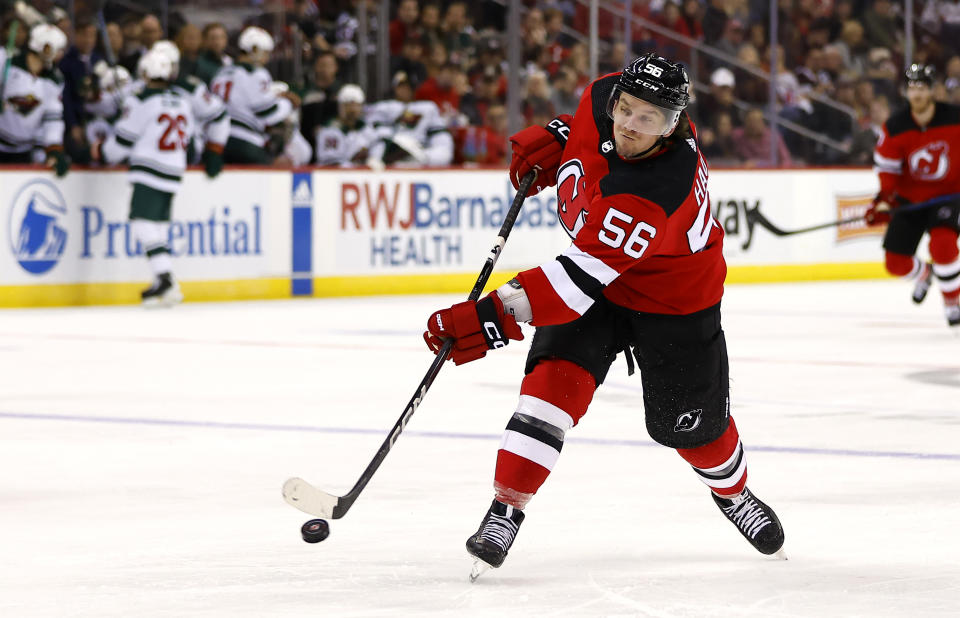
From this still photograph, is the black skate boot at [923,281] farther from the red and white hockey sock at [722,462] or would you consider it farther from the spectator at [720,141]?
the red and white hockey sock at [722,462]

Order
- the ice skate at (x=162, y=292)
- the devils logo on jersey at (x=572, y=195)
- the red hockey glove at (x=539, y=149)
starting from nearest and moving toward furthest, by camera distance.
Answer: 1. the devils logo on jersey at (x=572, y=195)
2. the red hockey glove at (x=539, y=149)
3. the ice skate at (x=162, y=292)

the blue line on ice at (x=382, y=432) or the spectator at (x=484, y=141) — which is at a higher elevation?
the spectator at (x=484, y=141)

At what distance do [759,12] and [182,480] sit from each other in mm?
9552

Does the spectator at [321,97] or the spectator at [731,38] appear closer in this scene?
the spectator at [321,97]

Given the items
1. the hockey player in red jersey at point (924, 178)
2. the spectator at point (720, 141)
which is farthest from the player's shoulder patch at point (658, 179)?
the spectator at point (720, 141)

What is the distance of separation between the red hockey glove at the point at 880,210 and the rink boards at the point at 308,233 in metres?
2.73

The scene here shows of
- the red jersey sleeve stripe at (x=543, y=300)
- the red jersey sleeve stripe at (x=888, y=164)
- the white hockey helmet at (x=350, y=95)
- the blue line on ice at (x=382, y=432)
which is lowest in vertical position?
the blue line on ice at (x=382, y=432)

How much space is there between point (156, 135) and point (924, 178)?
474 centimetres

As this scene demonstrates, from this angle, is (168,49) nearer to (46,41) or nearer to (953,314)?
(46,41)

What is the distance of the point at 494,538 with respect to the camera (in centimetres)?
314

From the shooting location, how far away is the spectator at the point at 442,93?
12.1 metres

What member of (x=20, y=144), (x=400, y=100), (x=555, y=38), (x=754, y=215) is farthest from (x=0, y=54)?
(x=754, y=215)

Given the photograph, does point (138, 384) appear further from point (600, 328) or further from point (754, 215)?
point (754, 215)

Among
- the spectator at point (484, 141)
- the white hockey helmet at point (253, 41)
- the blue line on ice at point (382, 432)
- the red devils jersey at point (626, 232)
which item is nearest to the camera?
the red devils jersey at point (626, 232)
